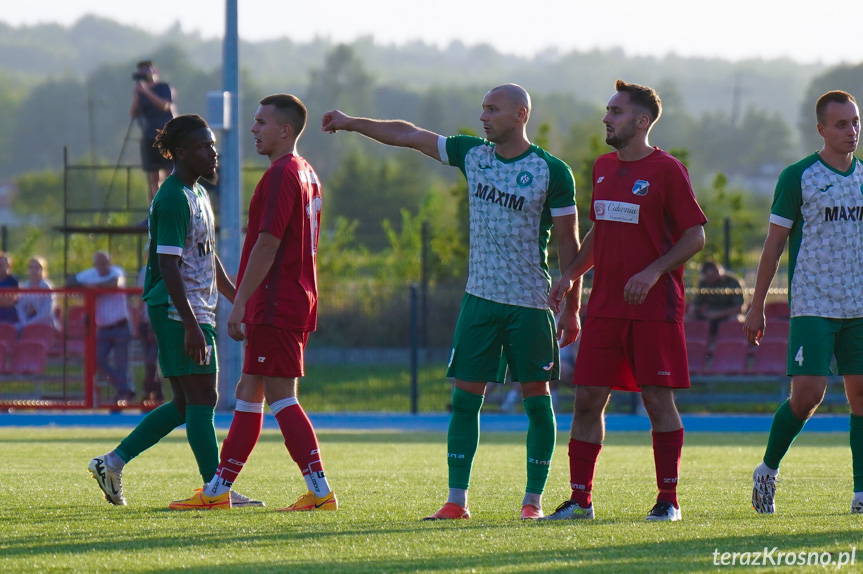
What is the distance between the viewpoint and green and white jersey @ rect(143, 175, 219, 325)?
20.8ft

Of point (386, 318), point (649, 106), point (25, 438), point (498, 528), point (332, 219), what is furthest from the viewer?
point (332, 219)

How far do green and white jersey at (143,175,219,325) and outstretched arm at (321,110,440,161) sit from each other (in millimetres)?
870

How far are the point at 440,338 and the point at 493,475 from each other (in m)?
15.6

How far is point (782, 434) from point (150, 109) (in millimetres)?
13006

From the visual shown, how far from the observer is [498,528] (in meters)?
5.57

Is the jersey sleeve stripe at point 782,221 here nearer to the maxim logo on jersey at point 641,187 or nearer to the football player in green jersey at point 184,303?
the maxim logo on jersey at point 641,187

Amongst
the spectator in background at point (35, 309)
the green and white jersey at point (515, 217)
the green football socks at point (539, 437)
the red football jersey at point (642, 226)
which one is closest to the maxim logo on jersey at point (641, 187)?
the red football jersey at point (642, 226)

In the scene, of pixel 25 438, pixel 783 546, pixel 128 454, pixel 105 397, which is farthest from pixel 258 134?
pixel 105 397

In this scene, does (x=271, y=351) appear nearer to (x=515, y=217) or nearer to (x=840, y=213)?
(x=515, y=217)

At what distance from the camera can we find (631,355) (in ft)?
19.8

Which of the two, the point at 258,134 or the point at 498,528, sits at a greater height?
the point at 258,134

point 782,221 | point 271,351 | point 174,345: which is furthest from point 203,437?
point 782,221

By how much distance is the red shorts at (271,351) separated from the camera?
6219 mm

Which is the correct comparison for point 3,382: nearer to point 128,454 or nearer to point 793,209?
point 128,454
